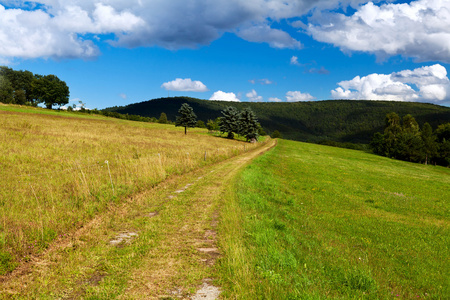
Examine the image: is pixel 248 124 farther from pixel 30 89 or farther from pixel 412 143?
pixel 30 89

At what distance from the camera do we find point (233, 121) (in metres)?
75.1

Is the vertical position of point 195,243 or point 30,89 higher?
point 30,89

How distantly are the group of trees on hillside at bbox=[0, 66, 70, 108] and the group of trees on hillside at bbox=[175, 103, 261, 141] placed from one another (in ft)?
197

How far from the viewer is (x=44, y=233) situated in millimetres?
6668

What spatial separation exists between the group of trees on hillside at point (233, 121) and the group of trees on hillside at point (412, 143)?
163ft

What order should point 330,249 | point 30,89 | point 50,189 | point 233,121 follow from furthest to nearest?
point 30,89
point 233,121
point 50,189
point 330,249

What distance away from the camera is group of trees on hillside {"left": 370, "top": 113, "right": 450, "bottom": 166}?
75.5 metres

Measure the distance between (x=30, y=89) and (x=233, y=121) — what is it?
9697cm

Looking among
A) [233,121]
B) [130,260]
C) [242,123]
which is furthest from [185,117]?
[130,260]

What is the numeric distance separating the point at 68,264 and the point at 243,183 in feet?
35.7

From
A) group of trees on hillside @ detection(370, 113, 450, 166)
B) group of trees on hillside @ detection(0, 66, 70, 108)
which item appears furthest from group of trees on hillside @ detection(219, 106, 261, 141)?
group of trees on hillside @ detection(0, 66, 70, 108)

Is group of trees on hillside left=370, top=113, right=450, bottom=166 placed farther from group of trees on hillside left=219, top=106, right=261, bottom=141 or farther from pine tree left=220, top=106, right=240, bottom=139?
pine tree left=220, top=106, right=240, bottom=139

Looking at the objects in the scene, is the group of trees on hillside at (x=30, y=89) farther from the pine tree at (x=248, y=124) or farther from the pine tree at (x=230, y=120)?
the pine tree at (x=248, y=124)

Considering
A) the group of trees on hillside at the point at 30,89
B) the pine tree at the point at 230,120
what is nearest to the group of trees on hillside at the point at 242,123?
the pine tree at the point at 230,120
